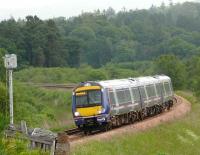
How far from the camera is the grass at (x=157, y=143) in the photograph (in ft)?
77.3

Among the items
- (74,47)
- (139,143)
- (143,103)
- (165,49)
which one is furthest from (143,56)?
(139,143)

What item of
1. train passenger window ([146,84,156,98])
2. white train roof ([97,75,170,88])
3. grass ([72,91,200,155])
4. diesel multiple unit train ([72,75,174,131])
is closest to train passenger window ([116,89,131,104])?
diesel multiple unit train ([72,75,174,131])

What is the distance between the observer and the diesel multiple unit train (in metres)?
31.0

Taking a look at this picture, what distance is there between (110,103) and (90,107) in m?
1.14

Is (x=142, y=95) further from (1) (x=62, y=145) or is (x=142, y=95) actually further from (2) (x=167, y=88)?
(1) (x=62, y=145)

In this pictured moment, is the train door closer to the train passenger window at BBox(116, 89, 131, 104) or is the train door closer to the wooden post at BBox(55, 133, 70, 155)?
the train passenger window at BBox(116, 89, 131, 104)

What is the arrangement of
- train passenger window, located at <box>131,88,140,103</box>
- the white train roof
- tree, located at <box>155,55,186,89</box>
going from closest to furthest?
the white train roof
train passenger window, located at <box>131,88,140,103</box>
tree, located at <box>155,55,186,89</box>

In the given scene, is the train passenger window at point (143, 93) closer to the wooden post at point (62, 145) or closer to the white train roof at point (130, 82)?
the white train roof at point (130, 82)

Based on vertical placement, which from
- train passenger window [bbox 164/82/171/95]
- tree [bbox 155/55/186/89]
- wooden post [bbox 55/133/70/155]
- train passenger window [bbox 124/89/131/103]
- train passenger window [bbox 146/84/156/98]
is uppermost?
wooden post [bbox 55/133/70/155]

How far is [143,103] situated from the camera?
39.4 meters

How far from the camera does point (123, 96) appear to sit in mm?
Answer: 34719

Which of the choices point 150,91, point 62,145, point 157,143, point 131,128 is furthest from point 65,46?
point 62,145

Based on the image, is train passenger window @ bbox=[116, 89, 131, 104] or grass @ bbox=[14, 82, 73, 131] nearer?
train passenger window @ bbox=[116, 89, 131, 104]

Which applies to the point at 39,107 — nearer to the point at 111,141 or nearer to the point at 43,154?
the point at 111,141
